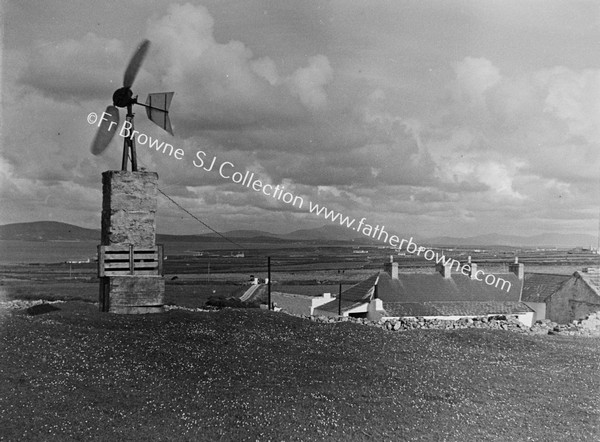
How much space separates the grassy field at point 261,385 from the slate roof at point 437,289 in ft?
75.2

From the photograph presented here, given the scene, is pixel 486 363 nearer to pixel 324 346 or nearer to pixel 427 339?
pixel 427 339

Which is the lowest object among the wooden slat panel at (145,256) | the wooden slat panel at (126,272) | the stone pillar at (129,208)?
the wooden slat panel at (126,272)

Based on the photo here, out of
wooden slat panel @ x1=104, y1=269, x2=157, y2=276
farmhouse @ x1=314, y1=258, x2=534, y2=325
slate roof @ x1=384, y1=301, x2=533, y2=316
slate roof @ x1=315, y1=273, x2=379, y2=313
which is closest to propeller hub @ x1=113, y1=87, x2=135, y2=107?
wooden slat panel @ x1=104, y1=269, x2=157, y2=276

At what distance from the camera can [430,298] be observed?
41625mm

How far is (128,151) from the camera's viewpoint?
18.8m

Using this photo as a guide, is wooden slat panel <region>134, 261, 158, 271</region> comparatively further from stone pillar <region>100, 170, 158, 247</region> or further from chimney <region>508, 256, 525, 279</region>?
chimney <region>508, 256, 525, 279</region>

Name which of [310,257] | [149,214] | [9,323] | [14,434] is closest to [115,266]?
[149,214]

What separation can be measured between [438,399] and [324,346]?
4679 millimetres

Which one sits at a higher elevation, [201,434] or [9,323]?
[9,323]

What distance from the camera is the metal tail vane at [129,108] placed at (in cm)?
1866

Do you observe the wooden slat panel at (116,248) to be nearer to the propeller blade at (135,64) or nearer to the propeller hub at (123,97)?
the propeller hub at (123,97)

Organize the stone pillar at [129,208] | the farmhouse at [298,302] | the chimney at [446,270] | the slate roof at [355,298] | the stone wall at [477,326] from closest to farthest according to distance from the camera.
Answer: the stone pillar at [129,208]
the stone wall at [477,326]
the slate roof at [355,298]
the farmhouse at [298,302]
the chimney at [446,270]

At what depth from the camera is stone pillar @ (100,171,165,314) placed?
18031mm

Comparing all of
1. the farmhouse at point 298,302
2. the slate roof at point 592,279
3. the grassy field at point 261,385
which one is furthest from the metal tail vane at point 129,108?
the slate roof at point 592,279
